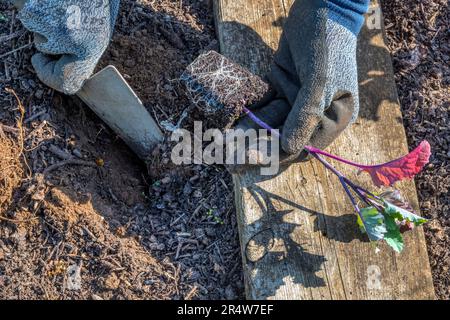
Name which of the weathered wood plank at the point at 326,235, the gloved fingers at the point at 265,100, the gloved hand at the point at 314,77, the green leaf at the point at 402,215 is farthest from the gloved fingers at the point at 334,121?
the green leaf at the point at 402,215

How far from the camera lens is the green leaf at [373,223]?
7.20 feet

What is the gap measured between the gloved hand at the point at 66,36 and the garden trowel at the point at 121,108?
0.22 ft

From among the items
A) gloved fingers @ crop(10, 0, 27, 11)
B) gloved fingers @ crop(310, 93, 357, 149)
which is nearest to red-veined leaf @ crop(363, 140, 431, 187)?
gloved fingers @ crop(310, 93, 357, 149)

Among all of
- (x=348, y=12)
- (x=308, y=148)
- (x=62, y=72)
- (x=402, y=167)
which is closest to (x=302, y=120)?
(x=308, y=148)

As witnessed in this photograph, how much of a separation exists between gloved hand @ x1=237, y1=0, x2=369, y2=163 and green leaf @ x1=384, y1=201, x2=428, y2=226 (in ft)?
1.21

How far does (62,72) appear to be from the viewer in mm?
2363

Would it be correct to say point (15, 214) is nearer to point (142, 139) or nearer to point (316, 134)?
point (142, 139)

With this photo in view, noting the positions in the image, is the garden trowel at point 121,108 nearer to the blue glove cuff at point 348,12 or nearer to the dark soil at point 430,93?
the blue glove cuff at point 348,12

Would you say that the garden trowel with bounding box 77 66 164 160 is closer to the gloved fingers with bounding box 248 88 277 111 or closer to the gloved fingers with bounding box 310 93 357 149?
the gloved fingers with bounding box 248 88 277 111

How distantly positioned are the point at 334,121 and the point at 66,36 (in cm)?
111

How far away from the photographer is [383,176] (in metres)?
2.29

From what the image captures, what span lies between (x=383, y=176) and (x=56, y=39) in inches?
54.6

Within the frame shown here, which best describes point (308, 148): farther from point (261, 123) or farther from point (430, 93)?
point (430, 93)

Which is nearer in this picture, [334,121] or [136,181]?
[334,121]
